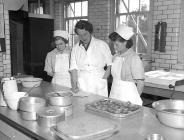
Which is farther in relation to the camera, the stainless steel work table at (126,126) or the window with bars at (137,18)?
the window with bars at (137,18)

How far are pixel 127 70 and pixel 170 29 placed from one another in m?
1.62

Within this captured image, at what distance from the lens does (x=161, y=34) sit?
154 inches

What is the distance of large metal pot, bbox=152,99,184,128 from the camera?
5.03 ft

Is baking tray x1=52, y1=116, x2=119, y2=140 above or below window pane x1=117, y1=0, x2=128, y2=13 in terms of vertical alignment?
below

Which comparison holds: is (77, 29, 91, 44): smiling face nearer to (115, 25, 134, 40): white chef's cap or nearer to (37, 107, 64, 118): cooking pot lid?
(115, 25, 134, 40): white chef's cap

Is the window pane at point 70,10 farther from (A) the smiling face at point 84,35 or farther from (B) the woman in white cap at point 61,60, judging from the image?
(A) the smiling face at point 84,35

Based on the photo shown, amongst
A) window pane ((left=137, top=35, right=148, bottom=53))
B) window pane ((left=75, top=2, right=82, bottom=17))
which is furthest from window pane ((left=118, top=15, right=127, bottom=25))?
window pane ((left=75, top=2, right=82, bottom=17))

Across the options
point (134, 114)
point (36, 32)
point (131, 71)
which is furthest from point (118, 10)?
point (134, 114)

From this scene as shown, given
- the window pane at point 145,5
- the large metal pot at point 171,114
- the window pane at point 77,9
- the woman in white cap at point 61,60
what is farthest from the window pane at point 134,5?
the large metal pot at point 171,114

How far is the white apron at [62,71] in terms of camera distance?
341 centimetres

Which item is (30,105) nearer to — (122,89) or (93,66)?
(122,89)

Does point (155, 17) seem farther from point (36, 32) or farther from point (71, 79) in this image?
point (36, 32)

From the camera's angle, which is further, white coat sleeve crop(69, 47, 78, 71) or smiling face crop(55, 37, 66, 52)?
smiling face crop(55, 37, 66, 52)

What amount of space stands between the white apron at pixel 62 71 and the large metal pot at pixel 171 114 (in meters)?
1.78
